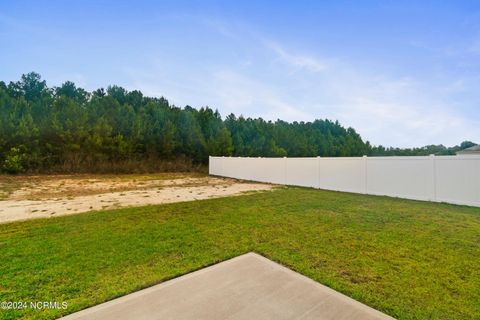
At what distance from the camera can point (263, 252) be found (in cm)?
Result: 327

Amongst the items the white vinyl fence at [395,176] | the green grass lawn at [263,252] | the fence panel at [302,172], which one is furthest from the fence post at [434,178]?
the fence panel at [302,172]

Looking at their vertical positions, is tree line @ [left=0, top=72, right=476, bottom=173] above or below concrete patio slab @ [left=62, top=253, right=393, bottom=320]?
above

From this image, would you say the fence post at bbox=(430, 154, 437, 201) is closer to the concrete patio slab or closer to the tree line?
the concrete patio slab

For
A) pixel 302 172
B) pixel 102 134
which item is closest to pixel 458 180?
pixel 302 172

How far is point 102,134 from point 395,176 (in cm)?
2058

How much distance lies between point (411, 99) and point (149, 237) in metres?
13.6

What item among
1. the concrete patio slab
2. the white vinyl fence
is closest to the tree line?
the white vinyl fence

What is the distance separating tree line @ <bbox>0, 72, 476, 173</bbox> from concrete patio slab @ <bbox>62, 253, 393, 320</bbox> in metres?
19.2

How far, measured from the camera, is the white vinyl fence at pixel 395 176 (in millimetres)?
6348

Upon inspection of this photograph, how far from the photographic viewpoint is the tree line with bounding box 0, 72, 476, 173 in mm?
17328

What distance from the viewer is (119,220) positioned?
506cm

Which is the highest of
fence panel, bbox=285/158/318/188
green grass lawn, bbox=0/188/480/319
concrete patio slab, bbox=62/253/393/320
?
fence panel, bbox=285/158/318/188

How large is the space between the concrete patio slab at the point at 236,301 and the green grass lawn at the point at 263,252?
6.6 inches

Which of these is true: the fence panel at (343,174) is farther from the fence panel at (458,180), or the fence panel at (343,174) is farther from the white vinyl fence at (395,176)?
the fence panel at (458,180)
